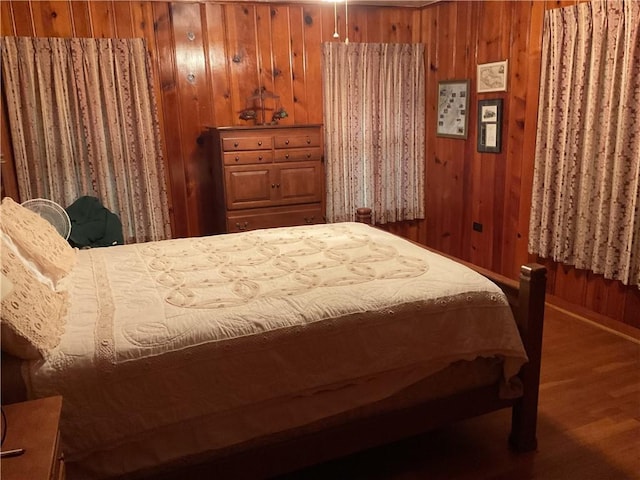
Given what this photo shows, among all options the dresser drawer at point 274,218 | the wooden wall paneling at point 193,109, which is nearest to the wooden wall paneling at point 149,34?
the wooden wall paneling at point 193,109

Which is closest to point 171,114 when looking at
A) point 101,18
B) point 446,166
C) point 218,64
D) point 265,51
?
point 218,64

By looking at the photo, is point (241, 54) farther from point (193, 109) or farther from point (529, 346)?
point (529, 346)

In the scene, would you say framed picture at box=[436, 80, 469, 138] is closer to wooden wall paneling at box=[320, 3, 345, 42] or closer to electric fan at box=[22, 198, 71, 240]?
wooden wall paneling at box=[320, 3, 345, 42]

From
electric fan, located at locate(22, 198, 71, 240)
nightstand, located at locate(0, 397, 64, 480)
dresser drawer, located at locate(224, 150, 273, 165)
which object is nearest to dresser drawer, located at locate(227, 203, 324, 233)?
dresser drawer, located at locate(224, 150, 273, 165)

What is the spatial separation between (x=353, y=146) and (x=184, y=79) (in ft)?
5.22

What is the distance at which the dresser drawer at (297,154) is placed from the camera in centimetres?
436

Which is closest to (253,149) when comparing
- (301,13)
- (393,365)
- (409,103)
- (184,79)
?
(184,79)

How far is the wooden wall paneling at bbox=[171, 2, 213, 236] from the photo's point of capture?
14.1 ft

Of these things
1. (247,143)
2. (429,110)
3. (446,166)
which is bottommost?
(446,166)

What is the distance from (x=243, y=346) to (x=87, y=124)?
3.03 metres

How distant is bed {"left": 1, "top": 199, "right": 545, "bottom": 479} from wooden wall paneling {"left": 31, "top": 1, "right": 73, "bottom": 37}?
6.71 feet

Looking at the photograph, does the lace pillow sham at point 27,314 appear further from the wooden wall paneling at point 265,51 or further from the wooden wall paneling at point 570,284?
the wooden wall paneling at point 570,284

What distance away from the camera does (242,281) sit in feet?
7.57

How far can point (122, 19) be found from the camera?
4117 millimetres
